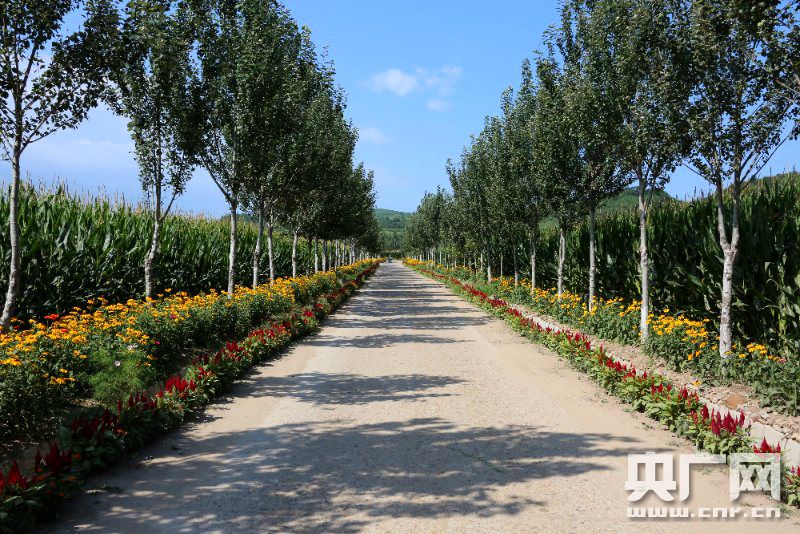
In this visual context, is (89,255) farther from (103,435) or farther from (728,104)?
(728,104)

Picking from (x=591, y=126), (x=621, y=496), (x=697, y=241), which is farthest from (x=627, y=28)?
(x=621, y=496)

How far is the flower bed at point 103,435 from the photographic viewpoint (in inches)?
146

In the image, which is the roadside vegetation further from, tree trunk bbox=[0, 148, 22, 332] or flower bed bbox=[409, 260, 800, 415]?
tree trunk bbox=[0, 148, 22, 332]

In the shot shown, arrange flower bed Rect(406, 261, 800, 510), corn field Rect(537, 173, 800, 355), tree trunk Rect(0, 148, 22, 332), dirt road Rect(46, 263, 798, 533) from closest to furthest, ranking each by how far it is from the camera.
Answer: dirt road Rect(46, 263, 798, 533) < flower bed Rect(406, 261, 800, 510) < tree trunk Rect(0, 148, 22, 332) < corn field Rect(537, 173, 800, 355)

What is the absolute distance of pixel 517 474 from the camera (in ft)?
15.5

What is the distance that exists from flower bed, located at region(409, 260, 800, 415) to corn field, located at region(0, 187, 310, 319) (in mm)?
10712

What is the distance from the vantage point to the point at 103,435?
4855 millimetres

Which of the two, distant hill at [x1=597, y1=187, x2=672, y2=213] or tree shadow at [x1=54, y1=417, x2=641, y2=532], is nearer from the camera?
tree shadow at [x1=54, y1=417, x2=641, y2=532]

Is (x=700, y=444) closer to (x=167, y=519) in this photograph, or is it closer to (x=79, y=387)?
(x=167, y=519)

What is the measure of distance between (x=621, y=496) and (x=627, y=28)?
26.1 feet

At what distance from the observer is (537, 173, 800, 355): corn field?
7.70 m

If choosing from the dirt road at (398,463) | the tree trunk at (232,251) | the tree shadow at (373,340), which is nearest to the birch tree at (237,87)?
the tree trunk at (232,251)

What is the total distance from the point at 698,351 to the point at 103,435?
7.60 m
